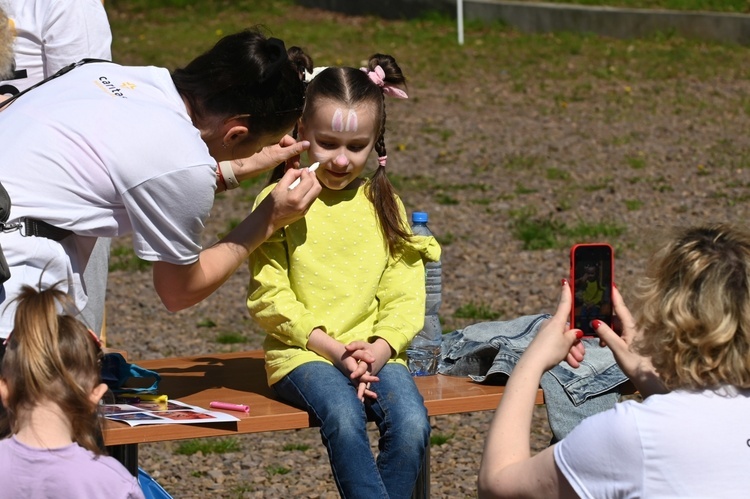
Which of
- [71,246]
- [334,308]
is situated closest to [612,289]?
[334,308]

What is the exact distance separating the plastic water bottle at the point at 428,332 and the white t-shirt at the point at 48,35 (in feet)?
4.47

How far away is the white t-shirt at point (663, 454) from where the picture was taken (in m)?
2.31

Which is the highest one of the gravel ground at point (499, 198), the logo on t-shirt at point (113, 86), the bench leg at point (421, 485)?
the logo on t-shirt at point (113, 86)

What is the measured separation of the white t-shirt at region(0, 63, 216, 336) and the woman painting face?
0.75 m

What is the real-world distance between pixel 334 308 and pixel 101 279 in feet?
3.28

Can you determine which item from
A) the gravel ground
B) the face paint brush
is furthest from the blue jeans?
the gravel ground

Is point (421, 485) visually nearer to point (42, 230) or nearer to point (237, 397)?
point (237, 397)

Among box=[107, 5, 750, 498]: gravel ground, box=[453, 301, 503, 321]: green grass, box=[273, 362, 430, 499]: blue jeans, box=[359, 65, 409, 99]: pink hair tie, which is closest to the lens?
box=[273, 362, 430, 499]: blue jeans

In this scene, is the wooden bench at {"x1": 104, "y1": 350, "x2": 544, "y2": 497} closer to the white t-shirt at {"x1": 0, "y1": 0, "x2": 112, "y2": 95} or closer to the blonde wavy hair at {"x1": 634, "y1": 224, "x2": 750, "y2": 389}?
the white t-shirt at {"x1": 0, "y1": 0, "x2": 112, "y2": 95}

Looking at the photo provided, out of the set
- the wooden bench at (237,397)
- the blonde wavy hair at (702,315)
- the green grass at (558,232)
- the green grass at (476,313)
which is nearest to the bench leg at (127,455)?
the wooden bench at (237,397)

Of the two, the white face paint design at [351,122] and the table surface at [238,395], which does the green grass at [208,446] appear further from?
the white face paint design at [351,122]

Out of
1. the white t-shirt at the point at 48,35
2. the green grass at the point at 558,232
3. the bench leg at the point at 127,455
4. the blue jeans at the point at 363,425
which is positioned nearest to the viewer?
the blue jeans at the point at 363,425

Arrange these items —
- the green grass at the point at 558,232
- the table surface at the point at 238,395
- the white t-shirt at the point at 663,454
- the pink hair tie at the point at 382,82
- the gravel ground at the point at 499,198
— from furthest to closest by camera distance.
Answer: the green grass at the point at 558,232 < the gravel ground at the point at 499,198 < the pink hair tie at the point at 382,82 < the table surface at the point at 238,395 < the white t-shirt at the point at 663,454

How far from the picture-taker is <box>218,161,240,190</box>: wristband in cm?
371
